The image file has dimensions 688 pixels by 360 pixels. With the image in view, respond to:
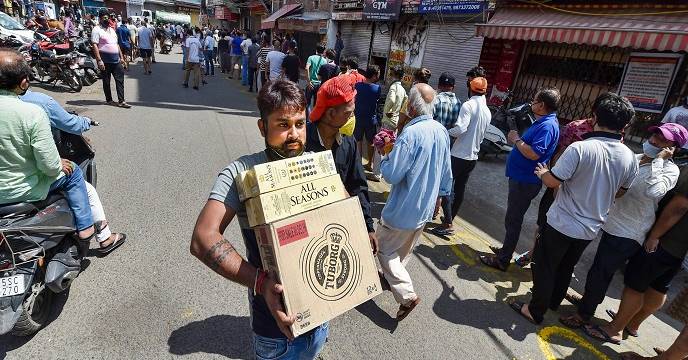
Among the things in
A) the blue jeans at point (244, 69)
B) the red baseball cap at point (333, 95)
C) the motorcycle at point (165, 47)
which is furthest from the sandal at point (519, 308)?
the motorcycle at point (165, 47)

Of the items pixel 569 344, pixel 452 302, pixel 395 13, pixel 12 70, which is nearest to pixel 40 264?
pixel 12 70

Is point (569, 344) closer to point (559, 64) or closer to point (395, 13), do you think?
point (559, 64)

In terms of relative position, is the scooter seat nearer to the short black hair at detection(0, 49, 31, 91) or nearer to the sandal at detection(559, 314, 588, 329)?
the short black hair at detection(0, 49, 31, 91)

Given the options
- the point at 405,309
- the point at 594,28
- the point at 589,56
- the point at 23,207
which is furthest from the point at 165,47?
the point at 405,309

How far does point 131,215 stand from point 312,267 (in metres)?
3.47

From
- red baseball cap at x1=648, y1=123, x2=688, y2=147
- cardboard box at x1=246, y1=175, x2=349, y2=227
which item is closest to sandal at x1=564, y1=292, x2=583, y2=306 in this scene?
red baseball cap at x1=648, y1=123, x2=688, y2=147

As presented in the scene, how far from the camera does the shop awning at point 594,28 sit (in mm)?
5867

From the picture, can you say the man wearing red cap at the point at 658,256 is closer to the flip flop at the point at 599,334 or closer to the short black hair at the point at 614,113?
the flip flop at the point at 599,334

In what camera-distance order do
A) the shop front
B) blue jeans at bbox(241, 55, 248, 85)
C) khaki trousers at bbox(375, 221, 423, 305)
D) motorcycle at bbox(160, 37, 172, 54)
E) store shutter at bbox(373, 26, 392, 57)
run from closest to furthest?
khaki trousers at bbox(375, 221, 423, 305) → the shop front → blue jeans at bbox(241, 55, 248, 85) → store shutter at bbox(373, 26, 392, 57) → motorcycle at bbox(160, 37, 172, 54)

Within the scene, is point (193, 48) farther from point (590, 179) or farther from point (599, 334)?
point (599, 334)

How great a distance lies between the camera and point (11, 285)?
2.21 meters

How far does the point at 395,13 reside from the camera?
12.7m

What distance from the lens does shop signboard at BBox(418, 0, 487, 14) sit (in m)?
9.51

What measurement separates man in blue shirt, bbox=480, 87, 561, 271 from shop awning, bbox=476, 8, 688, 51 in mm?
4130
